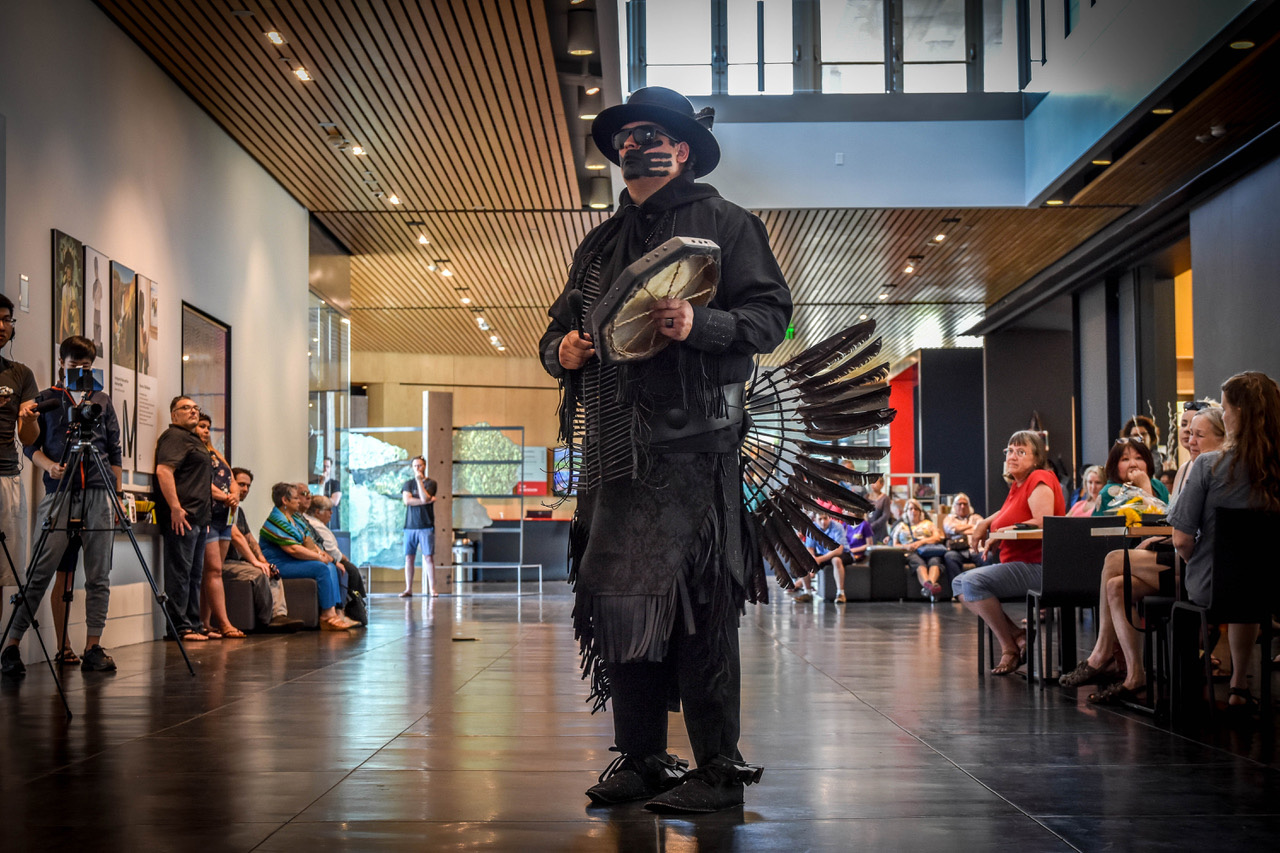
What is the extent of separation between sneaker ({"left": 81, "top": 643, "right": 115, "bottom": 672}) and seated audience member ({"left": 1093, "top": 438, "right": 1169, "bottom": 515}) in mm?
4736

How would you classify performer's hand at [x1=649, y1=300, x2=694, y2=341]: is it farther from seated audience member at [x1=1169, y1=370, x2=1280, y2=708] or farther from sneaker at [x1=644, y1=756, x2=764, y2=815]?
seated audience member at [x1=1169, y1=370, x2=1280, y2=708]

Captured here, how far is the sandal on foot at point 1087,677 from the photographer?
17.0 ft

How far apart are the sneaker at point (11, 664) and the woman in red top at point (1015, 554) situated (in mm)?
4192

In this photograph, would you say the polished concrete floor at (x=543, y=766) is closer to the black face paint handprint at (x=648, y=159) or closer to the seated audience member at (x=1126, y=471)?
the seated audience member at (x=1126, y=471)

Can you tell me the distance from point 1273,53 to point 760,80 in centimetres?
517

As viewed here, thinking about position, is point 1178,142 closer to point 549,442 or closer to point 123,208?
point 123,208

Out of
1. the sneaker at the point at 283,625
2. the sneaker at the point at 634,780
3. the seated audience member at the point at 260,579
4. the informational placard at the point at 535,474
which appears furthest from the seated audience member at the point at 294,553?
the informational placard at the point at 535,474

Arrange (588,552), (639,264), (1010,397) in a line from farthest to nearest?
(1010,397) < (588,552) < (639,264)

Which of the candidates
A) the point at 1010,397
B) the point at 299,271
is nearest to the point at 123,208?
the point at 299,271

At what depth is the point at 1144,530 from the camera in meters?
4.65

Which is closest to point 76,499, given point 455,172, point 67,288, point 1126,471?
point 67,288

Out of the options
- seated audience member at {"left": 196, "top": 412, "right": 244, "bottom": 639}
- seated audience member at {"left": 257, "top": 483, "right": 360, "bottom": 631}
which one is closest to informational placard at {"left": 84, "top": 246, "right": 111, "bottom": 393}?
seated audience member at {"left": 196, "top": 412, "right": 244, "bottom": 639}

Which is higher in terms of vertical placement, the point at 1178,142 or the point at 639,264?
the point at 1178,142

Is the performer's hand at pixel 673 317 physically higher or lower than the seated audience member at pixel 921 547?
higher
